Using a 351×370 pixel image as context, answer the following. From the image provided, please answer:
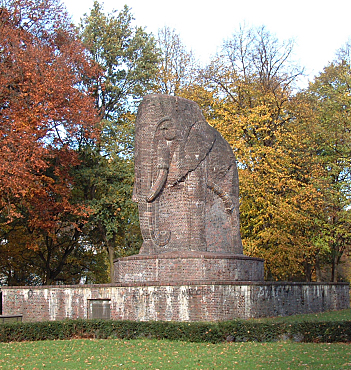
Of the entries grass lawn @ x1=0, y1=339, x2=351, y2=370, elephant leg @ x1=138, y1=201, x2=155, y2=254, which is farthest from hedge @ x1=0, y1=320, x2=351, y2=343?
elephant leg @ x1=138, y1=201, x2=155, y2=254

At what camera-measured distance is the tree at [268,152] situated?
29.6m

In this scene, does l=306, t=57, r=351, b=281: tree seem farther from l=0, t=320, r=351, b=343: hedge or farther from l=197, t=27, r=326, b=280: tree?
l=0, t=320, r=351, b=343: hedge

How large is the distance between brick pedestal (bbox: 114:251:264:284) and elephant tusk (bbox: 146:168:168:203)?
2.00 metres

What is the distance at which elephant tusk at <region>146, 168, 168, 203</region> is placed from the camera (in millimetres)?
19109

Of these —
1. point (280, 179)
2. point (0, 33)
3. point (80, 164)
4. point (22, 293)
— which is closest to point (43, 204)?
point (80, 164)

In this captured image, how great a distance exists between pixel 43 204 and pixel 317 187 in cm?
1317

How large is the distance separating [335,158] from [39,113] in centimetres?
1480

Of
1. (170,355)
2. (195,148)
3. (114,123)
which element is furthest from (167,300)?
(114,123)

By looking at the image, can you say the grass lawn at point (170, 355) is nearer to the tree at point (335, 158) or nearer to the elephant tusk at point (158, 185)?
the elephant tusk at point (158, 185)

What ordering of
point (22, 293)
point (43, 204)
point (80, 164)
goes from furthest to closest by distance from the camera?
point (80, 164), point (43, 204), point (22, 293)

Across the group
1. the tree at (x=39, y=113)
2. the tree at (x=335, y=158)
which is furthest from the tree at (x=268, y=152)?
the tree at (x=39, y=113)

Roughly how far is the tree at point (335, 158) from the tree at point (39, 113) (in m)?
11.5

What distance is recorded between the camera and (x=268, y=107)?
33.5 meters

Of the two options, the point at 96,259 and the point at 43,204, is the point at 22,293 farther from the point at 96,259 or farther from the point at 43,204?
the point at 96,259
